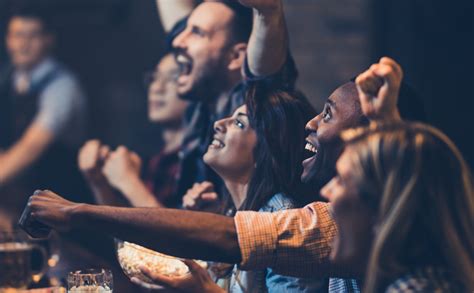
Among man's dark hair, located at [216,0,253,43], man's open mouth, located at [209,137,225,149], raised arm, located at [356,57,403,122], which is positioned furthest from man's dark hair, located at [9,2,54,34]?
raised arm, located at [356,57,403,122]

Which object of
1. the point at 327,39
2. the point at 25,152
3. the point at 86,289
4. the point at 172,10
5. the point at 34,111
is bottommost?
the point at 25,152

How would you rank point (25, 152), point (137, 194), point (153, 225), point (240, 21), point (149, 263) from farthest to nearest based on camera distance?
point (25, 152) < point (137, 194) < point (240, 21) < point (149, 263) < point (153, 225)

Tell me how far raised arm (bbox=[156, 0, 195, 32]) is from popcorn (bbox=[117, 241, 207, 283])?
1.19m

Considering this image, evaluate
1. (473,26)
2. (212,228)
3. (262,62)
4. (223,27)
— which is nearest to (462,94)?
(473,26)

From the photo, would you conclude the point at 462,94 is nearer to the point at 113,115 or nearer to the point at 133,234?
the point at 113,115

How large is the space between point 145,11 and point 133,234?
3631 mm

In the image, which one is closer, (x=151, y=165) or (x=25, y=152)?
(x=151, y=165)

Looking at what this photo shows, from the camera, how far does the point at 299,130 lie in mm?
2375

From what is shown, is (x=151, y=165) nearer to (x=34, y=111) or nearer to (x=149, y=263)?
(x=149, y=263)

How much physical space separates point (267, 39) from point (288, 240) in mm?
791

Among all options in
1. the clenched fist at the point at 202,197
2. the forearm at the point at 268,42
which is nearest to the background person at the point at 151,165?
the clenched fist at the point at 202,197

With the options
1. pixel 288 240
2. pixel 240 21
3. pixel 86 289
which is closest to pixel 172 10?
pixel 240 21

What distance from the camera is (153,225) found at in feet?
5.79

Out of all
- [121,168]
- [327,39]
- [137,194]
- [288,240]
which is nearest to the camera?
[288,240]
